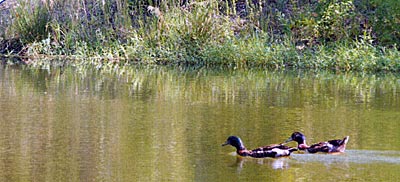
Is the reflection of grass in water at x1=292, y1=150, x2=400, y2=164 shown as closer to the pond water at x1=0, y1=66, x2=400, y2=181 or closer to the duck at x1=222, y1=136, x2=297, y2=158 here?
the pond water at x1=0, y1=66, x2=400, y2=181

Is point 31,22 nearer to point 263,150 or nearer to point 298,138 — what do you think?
point 298,138

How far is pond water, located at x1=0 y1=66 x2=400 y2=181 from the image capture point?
26.0 feet

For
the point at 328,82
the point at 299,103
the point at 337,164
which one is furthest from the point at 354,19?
the point at 337,164

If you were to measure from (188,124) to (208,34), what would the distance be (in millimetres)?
9666

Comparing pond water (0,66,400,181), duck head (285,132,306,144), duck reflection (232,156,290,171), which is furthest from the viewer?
duck head (285,132,306,144)

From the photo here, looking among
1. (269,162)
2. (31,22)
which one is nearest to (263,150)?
(269,162)

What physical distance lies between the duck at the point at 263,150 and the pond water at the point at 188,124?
0.25 feet

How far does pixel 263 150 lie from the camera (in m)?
8.50

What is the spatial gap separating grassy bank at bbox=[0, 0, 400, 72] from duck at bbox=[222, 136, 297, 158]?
32.0ft

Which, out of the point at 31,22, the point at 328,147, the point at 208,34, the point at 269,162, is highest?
the point at 31,22

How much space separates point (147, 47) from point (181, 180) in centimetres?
1278

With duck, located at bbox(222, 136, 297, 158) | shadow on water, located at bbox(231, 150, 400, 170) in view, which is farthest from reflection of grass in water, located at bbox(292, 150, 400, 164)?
duck, located at bbox(222, 136, 297, 158)

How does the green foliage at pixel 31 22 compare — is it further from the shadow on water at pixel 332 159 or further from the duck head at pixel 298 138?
the shadow on water at pixel 332 159

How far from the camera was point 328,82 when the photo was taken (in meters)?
15.5
